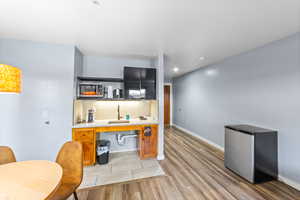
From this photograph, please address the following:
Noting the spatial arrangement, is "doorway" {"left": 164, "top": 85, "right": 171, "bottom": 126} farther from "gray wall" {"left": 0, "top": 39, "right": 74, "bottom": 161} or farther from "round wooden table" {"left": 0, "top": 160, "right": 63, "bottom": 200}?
"round wooden table" {"left": 0, "top": 160, "right": 63, "bottom": 200}

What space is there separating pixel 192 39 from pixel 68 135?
308 cm

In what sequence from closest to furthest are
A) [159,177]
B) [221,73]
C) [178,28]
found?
[178,28] → [159,177] → [221,73]

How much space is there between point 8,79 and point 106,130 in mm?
1823

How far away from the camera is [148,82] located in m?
3.36

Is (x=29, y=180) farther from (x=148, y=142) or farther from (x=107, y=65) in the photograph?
(x=107, y=65)

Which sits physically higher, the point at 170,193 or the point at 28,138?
the point at 28,138

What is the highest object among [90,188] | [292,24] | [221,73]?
[292,24]

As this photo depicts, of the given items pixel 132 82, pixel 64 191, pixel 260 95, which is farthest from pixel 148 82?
pixel 64 191

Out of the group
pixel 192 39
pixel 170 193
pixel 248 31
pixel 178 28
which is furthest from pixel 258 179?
pixel 178 28

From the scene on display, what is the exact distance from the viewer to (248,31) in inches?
83.0

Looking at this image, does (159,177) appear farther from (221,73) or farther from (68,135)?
(221,73)

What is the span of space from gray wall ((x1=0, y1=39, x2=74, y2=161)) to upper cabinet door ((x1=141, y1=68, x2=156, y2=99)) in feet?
5.21

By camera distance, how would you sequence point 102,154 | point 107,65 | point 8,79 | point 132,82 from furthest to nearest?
point 107,65
point 132,82
point 102,154
point 8,79

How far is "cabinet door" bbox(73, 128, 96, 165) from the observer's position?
2680 mm
